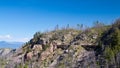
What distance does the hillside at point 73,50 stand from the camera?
88.9 m

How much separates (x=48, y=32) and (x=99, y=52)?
28.0 metres

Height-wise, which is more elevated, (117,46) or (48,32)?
(48,32)

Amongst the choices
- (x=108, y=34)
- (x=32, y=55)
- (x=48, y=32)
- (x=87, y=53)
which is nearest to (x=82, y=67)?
(x=87, y=53)

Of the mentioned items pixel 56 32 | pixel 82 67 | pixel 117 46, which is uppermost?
pixel 56 32

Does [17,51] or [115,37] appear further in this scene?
[17,51]

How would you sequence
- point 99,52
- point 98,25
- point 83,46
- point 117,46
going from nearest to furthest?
1. point 117,46
2. point 99,52
3. point 83,46
4. point 98,25

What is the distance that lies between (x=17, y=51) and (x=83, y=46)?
2709cm

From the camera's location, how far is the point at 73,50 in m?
99.8

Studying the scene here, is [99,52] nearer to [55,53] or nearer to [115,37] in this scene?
[115,37]

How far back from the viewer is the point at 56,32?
115250 mm

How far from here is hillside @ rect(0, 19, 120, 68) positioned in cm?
8894

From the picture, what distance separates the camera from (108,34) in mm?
99312

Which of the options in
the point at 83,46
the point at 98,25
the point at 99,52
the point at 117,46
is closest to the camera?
the point at 117,46

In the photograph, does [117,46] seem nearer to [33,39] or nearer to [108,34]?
[108,34]
